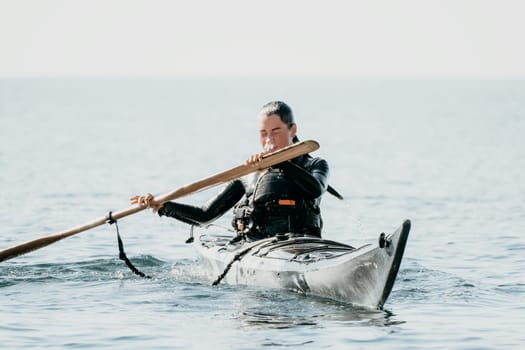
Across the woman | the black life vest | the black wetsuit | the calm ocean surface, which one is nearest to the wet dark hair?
the woman

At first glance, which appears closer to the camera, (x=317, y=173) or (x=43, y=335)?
(x=43, y=335)

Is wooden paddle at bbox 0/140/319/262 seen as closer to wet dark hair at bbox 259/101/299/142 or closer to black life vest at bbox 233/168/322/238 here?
black life vest at bbox 233/168/322/238

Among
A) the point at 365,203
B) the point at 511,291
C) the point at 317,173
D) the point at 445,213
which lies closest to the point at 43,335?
the point at 317,173

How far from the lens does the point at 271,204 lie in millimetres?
13125

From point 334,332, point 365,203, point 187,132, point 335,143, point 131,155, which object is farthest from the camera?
point 187,132

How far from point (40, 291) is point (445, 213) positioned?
34.5 ft

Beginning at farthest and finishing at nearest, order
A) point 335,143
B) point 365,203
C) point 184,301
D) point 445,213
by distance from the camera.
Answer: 1. point 335,143
2. point 365,203
3. point 445,213
4. point 184,301

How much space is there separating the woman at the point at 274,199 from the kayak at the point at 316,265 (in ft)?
0.71

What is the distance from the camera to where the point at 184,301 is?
506 inches

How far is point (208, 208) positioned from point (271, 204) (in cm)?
75

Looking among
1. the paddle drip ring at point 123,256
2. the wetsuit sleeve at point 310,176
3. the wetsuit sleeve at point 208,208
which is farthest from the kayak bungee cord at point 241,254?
the paddle drip ring at point 123,256

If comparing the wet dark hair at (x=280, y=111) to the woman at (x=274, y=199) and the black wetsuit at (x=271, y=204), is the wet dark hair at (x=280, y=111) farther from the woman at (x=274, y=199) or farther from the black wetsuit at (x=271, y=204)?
the black wetsuit at (x=271, y=204)

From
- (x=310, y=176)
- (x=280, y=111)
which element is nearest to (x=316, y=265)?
(x=310, y=176)

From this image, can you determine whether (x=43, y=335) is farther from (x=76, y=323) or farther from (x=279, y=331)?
(x=279, y=331)
